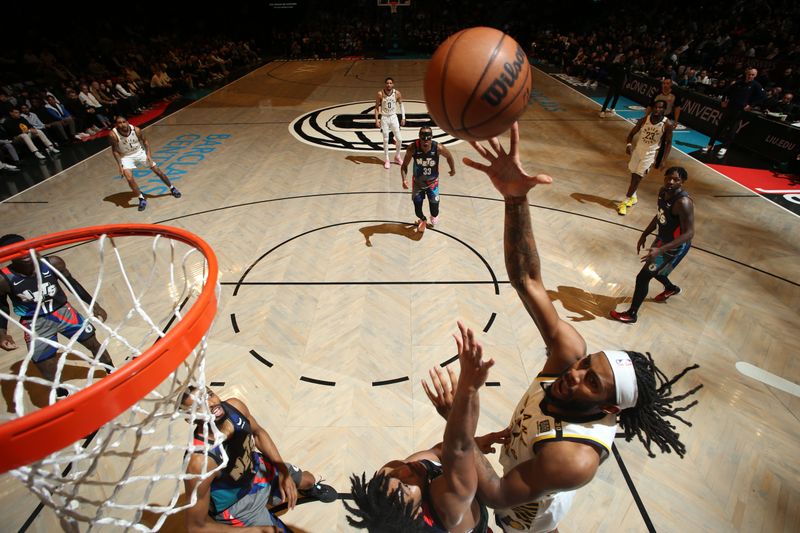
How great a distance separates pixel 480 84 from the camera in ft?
6.90

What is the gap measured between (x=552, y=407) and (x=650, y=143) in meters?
6.15

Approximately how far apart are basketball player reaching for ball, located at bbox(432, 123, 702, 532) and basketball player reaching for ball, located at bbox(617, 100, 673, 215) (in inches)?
220

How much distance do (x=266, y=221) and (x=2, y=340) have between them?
3.84 m

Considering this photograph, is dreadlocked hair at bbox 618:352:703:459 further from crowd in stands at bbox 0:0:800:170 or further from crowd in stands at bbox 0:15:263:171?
crowd in stands at bbox 0:15:263:171

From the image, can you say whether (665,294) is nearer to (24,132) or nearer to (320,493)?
(320,493)

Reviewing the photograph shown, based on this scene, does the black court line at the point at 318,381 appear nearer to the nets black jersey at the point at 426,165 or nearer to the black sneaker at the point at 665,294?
the nets black jersey at the point at 426,165

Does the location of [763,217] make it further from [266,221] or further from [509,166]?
[266,221]

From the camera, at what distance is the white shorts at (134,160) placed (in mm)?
6936

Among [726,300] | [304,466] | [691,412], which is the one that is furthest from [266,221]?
[726,300]

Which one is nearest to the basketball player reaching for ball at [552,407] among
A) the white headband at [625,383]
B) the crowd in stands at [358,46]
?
the white headband at [625,383]

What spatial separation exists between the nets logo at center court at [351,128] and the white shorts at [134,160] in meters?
3.90

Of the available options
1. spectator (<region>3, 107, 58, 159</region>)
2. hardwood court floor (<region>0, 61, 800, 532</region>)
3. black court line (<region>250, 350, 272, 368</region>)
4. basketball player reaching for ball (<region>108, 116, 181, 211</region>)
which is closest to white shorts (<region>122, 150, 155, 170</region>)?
basketball player reaching for ball (<region>108, 116, 181, 211</region>)

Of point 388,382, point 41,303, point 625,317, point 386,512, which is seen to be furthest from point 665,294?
point 41,303

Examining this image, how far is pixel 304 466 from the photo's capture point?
306 cm
